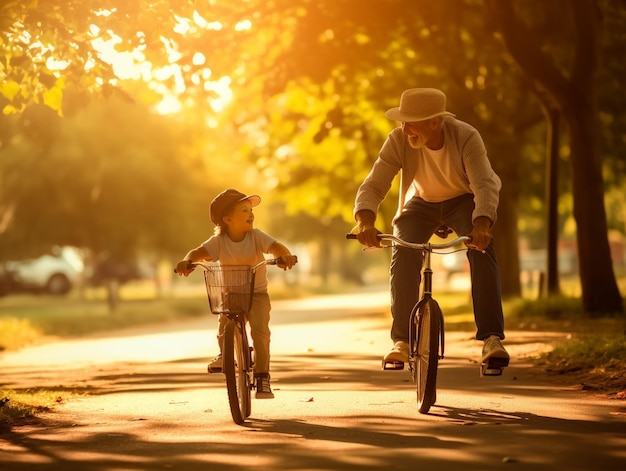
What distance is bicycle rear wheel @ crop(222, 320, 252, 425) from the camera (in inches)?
324

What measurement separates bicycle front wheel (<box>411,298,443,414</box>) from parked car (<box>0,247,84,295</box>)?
4170 centimetres

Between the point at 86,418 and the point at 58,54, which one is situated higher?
the point at 58,54

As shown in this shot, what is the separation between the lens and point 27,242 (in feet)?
149

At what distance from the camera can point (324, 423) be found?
8.27m

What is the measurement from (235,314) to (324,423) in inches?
35.2

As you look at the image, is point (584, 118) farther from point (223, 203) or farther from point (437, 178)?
point (223, 203)

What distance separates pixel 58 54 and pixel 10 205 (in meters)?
31.3

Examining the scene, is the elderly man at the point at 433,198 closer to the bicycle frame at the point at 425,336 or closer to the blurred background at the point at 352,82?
the bicycle frame at the point at 425,336

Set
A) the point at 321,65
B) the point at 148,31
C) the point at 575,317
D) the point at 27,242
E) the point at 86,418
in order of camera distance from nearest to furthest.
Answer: the point at 86,418 → the point at 148,31 → the point at 575,317 → the point at 321,65 → the point at 27,242

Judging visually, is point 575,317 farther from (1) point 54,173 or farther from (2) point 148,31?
(1) point 54,173

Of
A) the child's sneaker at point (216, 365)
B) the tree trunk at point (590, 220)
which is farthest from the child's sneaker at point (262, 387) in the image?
the tree trunk at point (590, 220)

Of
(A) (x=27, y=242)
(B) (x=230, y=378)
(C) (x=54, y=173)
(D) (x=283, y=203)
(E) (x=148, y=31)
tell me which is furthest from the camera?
(D) (x=283, y=203)

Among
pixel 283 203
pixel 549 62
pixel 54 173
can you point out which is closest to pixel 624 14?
pixel 549 62

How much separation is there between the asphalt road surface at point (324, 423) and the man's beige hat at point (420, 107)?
6.13 feet
